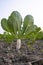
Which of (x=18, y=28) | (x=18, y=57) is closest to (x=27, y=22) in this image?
(x=18, y=28)

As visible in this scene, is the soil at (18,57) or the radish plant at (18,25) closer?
the soil at (18,57)

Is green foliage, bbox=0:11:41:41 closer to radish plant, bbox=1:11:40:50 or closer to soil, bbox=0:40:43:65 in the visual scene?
radish plant, bbox=1:11:40:50

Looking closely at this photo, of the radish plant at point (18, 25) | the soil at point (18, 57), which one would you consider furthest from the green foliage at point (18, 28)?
the soil at point (18, 57)

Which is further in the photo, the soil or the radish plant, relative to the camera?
the radish plant

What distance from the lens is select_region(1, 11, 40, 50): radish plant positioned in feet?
8.44

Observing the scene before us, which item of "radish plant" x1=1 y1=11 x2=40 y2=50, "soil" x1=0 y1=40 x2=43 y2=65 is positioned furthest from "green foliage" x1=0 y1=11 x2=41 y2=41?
"soil" x1=0 y1=40 x2=43 y2=65

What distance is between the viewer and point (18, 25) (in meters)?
2.55

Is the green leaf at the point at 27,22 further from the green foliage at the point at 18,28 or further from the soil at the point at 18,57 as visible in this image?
the soil at the point at 18,57

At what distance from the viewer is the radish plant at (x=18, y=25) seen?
8.44 feet

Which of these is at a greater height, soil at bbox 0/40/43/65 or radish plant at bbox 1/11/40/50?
radish plant at bbox 1/11/40/50

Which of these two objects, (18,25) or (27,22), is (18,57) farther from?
(27,22)

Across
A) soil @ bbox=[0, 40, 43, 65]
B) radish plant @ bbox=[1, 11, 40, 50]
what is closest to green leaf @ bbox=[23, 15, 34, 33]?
radish plant @ bbox=[1, 11, 40, 50]

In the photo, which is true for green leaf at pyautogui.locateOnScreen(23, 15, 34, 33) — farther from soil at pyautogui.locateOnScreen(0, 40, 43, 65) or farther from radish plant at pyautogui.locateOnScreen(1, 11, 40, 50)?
soil at pyautogui.locateOnScreen(0, 40, 43, 65)

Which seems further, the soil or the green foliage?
the green foliage
